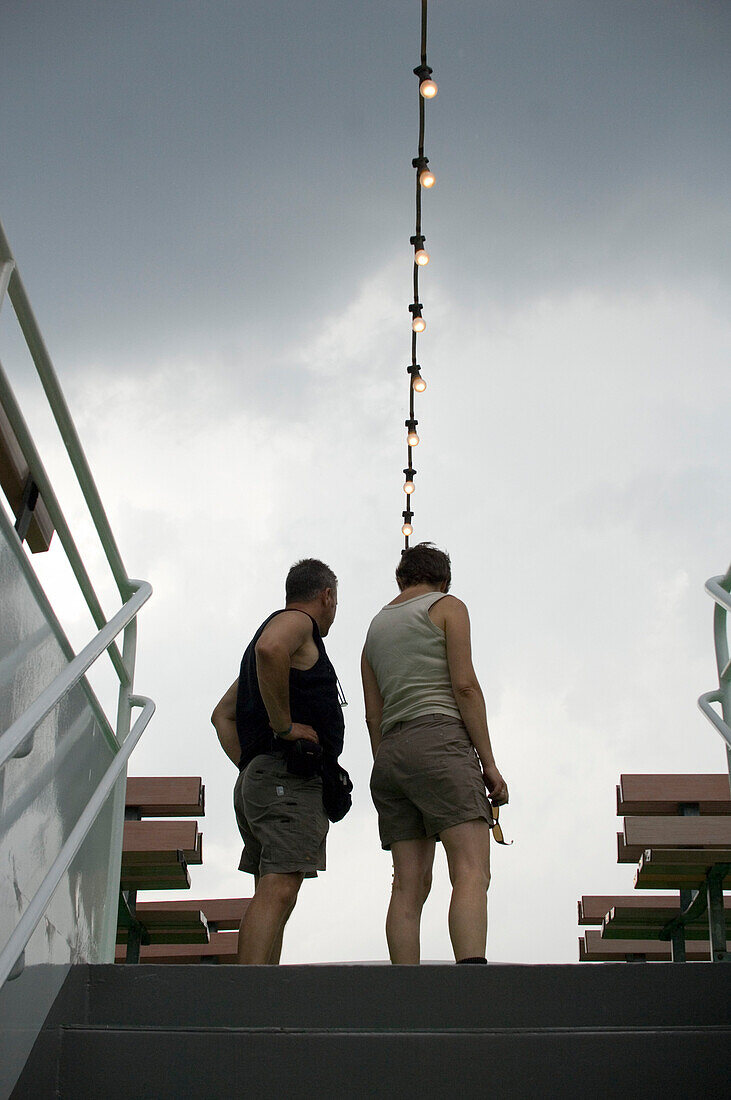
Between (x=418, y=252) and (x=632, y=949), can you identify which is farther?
(x=632, y=949)

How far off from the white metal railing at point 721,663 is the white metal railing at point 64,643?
155 cm

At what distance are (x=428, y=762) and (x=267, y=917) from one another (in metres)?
0.59

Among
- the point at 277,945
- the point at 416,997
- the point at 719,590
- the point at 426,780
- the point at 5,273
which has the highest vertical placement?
the point at 5,273

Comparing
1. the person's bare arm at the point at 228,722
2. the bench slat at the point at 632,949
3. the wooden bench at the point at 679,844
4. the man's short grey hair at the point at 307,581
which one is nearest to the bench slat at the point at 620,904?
the wooden bench at the point at 679,844

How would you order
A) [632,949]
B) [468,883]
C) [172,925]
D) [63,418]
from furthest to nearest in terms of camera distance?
[632,949], [172,925], [468,883], [63,418]

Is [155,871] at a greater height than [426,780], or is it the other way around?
[155,871]

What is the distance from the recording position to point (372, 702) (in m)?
3.44

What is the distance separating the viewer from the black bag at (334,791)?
126 inches

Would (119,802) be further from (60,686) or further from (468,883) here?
(60,686)

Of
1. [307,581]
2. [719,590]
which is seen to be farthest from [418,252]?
[719,590]

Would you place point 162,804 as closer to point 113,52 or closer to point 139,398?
Result: point 139,398

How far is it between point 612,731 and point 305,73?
6351 mm

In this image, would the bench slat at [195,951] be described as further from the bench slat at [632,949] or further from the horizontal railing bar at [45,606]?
the horizontal railing bar at [45,606]

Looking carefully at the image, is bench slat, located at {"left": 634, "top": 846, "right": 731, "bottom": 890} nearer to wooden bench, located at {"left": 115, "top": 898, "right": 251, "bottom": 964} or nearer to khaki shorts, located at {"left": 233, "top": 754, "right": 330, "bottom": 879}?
wooden bench, located at {"left": 115, "top": 898, "right": 251, "bottom": 964}
